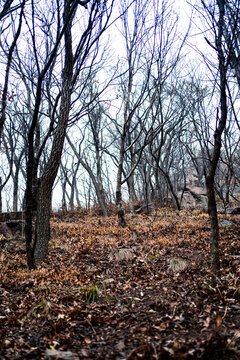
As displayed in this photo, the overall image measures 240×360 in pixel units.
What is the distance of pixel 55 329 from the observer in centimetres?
298

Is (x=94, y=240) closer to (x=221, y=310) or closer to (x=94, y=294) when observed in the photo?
(x=94, y=294)

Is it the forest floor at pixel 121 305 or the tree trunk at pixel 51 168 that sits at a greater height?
the tree trunk at pixel 51 168

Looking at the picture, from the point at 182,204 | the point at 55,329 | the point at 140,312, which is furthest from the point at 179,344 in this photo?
the point at 182,204

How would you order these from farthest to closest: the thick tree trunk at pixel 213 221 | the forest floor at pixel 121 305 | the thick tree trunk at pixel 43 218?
the thick tree trunk at pixel 43 218 < the thick tree trunk at pixel 213 221 < the forest floor at pixel 121 305

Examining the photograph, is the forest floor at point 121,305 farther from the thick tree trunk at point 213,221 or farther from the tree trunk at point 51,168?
the tree trunk at point 51,168

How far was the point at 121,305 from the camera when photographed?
12.2 ft

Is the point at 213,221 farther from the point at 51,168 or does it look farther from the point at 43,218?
the point at 43,218

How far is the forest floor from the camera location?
2.53 metres

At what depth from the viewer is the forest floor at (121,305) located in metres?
2.53

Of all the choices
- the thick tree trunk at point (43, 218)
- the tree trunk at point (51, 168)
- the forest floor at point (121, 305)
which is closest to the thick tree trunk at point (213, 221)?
the forest floor at point (121, 305)

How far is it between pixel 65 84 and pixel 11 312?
5197 millimetres

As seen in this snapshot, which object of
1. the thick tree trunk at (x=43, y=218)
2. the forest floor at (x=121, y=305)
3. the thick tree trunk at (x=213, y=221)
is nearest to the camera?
the forest floor at (x=121, y=305)

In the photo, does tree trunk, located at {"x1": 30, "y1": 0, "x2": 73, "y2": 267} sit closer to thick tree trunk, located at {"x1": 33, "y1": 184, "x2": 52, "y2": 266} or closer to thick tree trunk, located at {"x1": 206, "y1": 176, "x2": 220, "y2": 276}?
thick tree trunk, located at {"x1": 33, "y1": 184, "x2": 52, "y2": 266}

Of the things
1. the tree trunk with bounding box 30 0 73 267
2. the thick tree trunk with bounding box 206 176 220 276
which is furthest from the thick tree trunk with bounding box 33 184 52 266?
the thick tree trunk with bounding box 206 176 220 276
